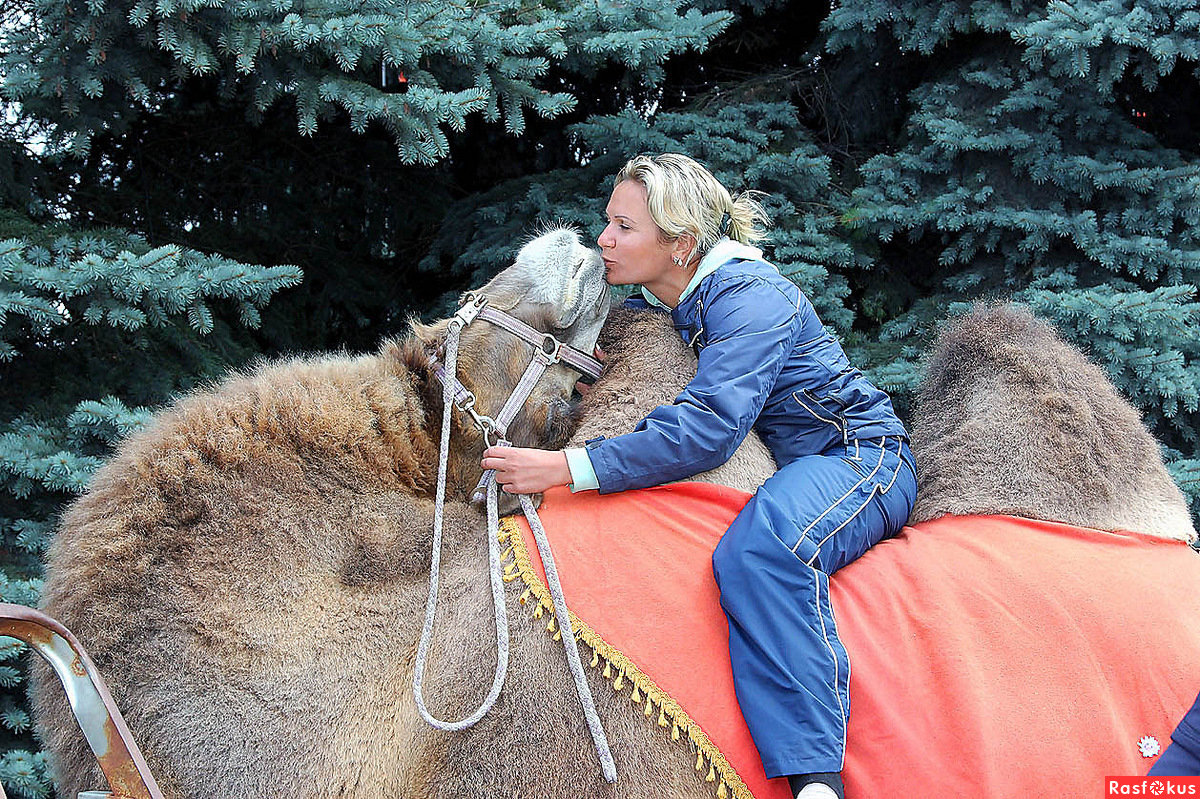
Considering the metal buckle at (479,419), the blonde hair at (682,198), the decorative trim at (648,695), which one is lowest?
the decorative trim at (648,695)

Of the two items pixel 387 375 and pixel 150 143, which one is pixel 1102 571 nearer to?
pixel 387 375

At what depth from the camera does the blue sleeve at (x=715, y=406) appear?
2.09 m

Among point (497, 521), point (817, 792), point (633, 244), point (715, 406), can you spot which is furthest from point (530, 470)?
point (817, 792)

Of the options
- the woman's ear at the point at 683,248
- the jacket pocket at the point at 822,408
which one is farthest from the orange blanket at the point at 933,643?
the woman's ear at the point at 683,248

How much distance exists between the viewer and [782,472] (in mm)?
2225

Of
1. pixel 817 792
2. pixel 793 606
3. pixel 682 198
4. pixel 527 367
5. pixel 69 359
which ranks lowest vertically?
pixel 817 792

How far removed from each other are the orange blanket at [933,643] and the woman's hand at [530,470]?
94 mm

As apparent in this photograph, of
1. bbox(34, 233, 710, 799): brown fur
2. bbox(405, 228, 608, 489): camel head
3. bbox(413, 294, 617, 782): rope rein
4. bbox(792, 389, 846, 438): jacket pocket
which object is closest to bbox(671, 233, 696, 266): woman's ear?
bbox(405, 228, 608, 489): camel head

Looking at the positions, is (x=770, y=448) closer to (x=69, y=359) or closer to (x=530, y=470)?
(x=530, y=470)

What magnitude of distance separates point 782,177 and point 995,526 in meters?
2.74

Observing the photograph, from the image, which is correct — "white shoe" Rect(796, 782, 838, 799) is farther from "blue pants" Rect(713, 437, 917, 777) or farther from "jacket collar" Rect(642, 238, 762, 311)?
"jacket collar" Rect(642, 238, 762, 311)

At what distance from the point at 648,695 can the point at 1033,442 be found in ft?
4.64

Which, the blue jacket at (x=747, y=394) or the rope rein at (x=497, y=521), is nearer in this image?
the rope rein at (x=497, y=521)

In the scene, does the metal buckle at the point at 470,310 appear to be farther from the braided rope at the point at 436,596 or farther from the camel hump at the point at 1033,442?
the camel hump at the point at 1033,442
